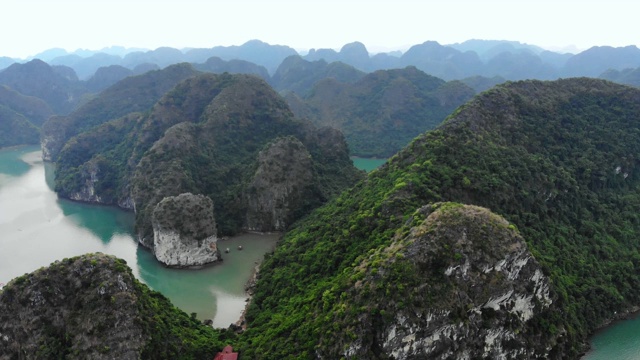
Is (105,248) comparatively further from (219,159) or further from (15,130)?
(15,130)

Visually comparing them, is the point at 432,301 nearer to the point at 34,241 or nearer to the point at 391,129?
the point at 34,241

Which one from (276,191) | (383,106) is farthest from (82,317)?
(383,106)

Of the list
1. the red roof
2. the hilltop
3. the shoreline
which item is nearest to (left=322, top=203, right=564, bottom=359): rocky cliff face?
the shoreline

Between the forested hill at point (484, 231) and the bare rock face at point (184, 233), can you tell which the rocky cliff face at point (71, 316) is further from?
the bare rock face at point (184, 233)

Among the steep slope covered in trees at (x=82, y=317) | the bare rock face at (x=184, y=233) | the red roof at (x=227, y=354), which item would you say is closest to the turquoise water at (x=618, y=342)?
the red roof at (x=227, y=354)

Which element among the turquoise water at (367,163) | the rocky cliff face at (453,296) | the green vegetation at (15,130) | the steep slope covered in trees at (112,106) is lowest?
the green vegetation at (15,130)
